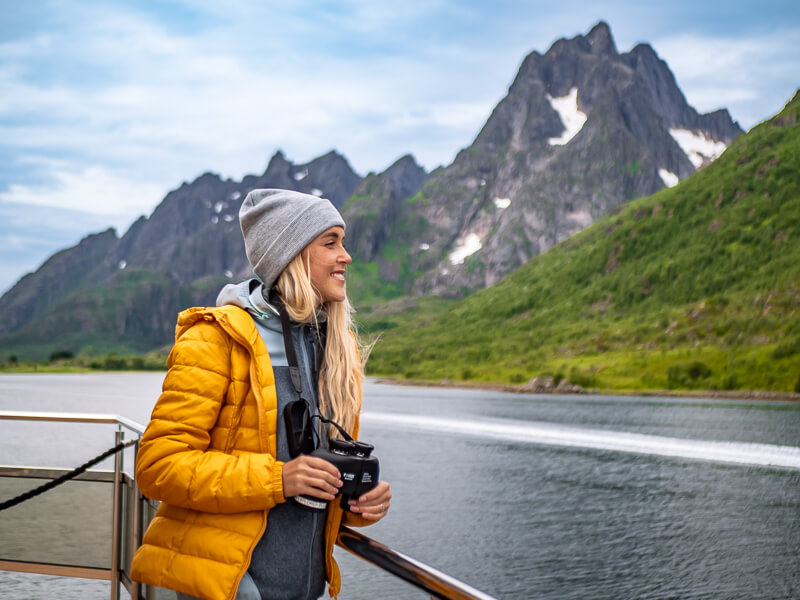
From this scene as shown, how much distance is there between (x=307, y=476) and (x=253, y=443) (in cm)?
25

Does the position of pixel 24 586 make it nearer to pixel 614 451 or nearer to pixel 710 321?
pixel 614 451

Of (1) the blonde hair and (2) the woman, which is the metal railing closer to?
(2) the woman

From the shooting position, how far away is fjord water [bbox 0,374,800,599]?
47.4 feet

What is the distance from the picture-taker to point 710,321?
4360 inches

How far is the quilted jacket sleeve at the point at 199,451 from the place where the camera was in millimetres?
2443

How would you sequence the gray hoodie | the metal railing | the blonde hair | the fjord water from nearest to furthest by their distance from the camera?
the gray hoodie → the blonde hair → the metal railing → the fjord water

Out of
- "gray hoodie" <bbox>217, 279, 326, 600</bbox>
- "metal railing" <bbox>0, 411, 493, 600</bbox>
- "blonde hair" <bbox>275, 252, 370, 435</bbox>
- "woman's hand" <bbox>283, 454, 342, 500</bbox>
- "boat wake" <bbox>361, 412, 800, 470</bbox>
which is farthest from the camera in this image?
"boat wake" <bbox>361, 412, 800, 470</bbox>

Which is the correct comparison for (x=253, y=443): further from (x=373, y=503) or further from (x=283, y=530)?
→ (x=373, y=503)

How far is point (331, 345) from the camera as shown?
9.27ft

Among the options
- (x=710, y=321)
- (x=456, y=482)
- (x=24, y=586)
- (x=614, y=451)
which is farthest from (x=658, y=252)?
(x=24, y=586)

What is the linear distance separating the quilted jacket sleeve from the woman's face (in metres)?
0.44

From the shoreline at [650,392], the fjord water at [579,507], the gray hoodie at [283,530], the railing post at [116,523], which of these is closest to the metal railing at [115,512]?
the railing post at [116,523]

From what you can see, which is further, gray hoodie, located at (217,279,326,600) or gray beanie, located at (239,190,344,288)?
gray beanie, located at (239,190,344,288)

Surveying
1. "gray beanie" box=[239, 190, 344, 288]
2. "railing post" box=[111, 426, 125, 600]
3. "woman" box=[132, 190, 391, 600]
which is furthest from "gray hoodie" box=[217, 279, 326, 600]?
"railing post" box=[111, 426, 125, 600]
